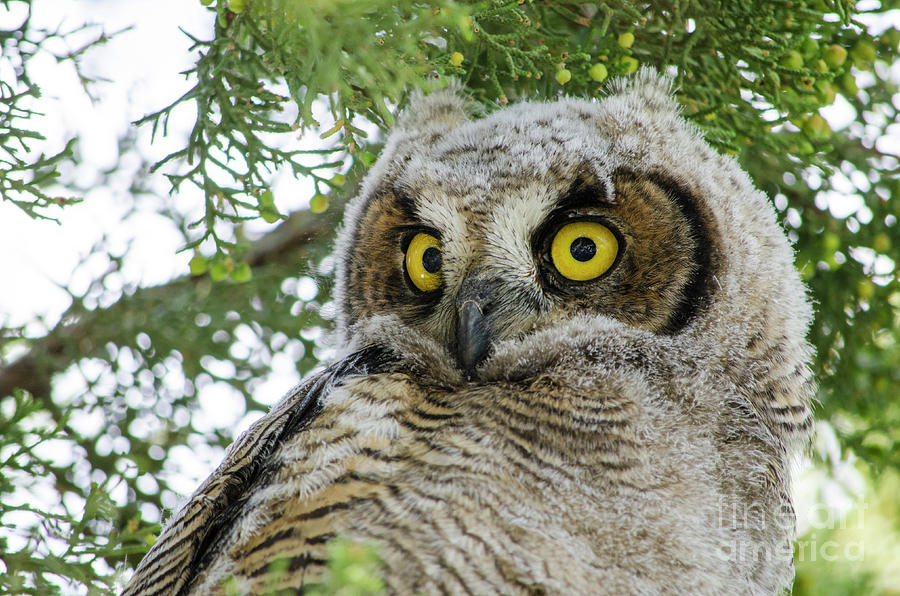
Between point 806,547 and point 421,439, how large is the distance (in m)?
1.56

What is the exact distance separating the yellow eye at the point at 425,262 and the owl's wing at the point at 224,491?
20 cm

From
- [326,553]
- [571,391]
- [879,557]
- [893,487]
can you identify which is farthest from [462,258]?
[893,487]

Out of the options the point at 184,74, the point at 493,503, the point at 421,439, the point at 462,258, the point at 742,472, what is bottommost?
the point at 742,472

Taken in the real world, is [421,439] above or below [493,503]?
above

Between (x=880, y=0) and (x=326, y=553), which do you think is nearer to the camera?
(x=326, y=553)

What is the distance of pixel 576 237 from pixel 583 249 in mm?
33

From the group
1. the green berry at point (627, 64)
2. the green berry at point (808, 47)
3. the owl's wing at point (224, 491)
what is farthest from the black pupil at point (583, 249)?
the green berry at point (808, 47)

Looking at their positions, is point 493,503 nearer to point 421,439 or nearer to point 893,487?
point 421,439

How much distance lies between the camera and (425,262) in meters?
1.80

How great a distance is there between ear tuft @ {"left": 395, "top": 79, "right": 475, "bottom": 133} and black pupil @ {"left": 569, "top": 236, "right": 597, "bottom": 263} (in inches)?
24.6

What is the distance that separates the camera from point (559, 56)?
77.3 inches

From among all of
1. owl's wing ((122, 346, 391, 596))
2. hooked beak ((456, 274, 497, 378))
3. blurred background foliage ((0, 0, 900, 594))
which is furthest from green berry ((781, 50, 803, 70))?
owl's wing ((122, 346, 391, 596))

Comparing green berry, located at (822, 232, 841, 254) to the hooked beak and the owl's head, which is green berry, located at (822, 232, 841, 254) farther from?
the hooked beak

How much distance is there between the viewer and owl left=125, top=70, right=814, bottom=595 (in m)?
1.35
